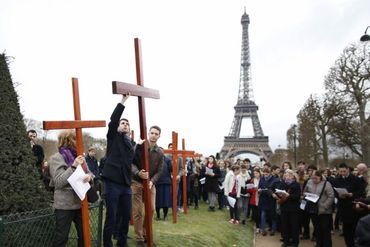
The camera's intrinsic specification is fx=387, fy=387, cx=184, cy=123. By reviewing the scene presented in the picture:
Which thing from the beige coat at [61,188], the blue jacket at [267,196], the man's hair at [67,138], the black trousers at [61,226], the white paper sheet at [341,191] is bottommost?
the blue jacket at [267,196]

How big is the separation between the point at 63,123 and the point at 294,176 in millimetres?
7587

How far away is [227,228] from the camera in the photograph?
11797 millimetres

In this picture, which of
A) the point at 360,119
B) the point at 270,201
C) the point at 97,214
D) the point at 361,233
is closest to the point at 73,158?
the point at 97,214

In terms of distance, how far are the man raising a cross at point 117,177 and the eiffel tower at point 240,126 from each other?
204ft

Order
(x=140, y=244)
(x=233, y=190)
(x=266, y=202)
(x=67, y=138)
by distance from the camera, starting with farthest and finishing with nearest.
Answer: (x=233, y=190)
(x=266, y=202)
(x=140, y=244)
(x=67, y=138)

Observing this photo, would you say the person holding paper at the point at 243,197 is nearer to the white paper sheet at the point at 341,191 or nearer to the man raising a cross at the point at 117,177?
the white paper sheet at the point at 341,191

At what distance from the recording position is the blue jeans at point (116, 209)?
235 inches

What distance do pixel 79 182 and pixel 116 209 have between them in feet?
4.22

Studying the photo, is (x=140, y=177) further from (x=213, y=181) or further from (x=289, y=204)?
(x=213, y=181)

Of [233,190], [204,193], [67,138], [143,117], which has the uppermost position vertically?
[143,117]

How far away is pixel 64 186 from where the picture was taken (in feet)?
17.0

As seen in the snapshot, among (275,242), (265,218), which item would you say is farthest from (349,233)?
(265,218)

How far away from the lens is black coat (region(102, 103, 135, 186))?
20.1ft

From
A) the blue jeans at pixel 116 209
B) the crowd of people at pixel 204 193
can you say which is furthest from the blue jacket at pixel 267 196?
the blue jeans at pixel 116 209
